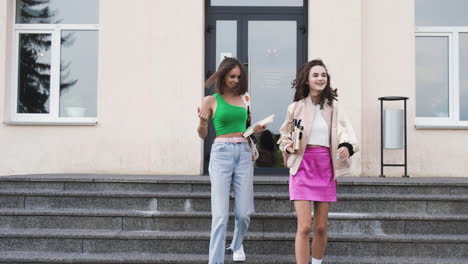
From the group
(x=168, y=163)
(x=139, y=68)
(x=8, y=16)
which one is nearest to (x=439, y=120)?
(x=168, y=163)

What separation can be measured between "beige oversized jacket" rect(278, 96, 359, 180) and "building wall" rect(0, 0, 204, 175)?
3.06 meters

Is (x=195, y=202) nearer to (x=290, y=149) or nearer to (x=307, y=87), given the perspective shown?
(x=290, y=149)

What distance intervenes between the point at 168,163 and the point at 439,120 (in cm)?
399

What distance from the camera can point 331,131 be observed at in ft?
12.5

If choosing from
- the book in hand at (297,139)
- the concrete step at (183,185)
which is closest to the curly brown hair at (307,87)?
the book in hand at (297,139)

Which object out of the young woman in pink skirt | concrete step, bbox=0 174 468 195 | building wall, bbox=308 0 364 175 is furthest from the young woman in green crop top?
building wall, bbox=308 0 364 175

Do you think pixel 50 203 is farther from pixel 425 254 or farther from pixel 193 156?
pixel 425 254

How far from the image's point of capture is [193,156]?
6777 millimetres

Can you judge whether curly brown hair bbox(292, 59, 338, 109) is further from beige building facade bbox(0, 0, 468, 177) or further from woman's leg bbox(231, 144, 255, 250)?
Answer: beige building facade bbox(0, 0, 468, 177)

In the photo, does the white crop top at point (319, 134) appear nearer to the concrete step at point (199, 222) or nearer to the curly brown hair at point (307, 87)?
the curly brown hair at point (307, 87)

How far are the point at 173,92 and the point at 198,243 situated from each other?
271 cm

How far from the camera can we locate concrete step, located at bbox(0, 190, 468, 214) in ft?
16.8

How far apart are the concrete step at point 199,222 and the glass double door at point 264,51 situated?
2291 mm

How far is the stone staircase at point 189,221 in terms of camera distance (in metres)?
4.66
